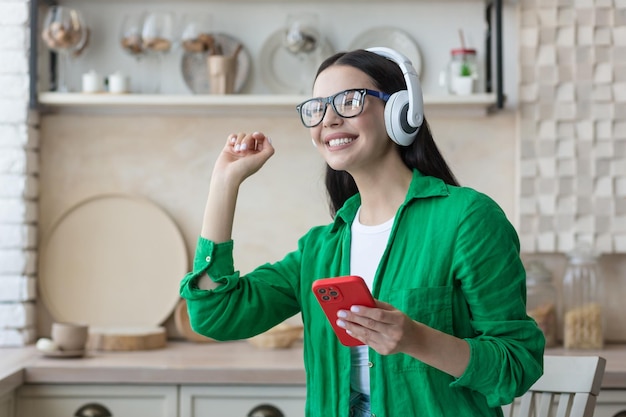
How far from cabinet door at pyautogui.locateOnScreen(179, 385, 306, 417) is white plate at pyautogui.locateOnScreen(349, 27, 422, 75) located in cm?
115

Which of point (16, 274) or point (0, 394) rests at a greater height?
point (16, 274)

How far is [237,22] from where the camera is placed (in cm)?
300

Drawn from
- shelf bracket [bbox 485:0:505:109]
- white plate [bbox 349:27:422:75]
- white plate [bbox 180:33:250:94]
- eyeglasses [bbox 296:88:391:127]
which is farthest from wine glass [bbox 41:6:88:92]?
eyeglasses [bbox 296:88:391:127]

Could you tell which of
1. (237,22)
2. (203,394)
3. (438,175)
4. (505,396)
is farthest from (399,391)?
(237,22)

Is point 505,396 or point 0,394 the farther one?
point 0,394

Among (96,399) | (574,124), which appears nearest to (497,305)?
(96,399)

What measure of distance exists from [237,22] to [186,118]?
36 centimetres

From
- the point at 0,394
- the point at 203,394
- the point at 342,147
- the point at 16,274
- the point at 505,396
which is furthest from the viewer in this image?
the point at 16,274

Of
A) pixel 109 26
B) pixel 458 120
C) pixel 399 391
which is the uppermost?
pixel 109 26

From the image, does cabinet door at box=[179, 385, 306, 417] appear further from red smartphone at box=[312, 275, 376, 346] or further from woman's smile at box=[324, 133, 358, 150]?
red smartphone at box=[312, 275, 376, 346]

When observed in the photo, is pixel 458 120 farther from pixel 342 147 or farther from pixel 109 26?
pixel 342 147

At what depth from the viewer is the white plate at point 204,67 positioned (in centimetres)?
295

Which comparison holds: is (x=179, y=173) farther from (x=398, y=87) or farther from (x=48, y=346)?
(x=398, y=87)

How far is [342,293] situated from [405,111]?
0.43 metres
